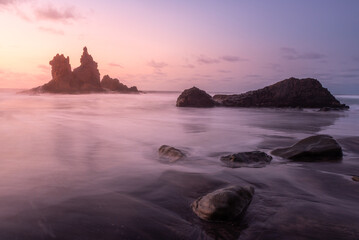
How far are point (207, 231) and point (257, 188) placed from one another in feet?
4.33

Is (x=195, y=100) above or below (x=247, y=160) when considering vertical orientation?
above

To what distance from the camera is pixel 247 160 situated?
478 cm

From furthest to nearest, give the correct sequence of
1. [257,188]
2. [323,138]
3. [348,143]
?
[348,143]
[323,138]
[257,188]

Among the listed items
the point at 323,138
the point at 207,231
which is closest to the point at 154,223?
the point at 207,231

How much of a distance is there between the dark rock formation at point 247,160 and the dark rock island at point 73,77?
71.0m

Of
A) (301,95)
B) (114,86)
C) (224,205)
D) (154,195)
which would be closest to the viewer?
(224,205)

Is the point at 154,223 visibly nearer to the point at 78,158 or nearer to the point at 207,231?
the point at 207,231

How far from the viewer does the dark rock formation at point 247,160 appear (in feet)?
15.3

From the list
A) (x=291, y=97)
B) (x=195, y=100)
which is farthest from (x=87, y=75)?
(x=291, y=97)

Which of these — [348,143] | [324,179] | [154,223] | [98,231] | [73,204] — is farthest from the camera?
[348,143]

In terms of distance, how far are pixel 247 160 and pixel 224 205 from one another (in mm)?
2199

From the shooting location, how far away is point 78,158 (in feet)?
17.0

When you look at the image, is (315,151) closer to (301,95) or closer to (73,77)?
(301,95)

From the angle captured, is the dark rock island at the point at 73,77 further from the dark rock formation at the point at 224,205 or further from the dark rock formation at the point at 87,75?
the dark rock formation at the point at 224,205
